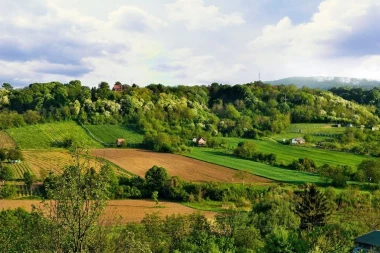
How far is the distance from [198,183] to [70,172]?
41.9m

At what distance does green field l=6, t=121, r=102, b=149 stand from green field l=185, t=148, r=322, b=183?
824 inches

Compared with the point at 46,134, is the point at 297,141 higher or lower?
lower

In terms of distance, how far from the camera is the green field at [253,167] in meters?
56.8

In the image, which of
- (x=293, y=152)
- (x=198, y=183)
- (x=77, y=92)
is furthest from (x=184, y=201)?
(x=77, y=92)

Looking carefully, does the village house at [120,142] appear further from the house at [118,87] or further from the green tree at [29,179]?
the house at [118,87]

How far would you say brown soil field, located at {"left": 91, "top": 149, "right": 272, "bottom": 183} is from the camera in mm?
56844

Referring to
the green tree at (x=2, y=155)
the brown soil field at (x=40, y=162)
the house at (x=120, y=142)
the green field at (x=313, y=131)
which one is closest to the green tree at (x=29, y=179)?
the brown soil field at (x=40, y=162)

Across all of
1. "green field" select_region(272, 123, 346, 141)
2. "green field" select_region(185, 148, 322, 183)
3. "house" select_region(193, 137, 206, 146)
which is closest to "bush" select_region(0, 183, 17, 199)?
"green field" select_region(185, 148, 322, 183)

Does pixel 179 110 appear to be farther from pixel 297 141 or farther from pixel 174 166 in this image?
pixel 174 166

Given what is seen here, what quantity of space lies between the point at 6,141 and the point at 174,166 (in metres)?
32.9

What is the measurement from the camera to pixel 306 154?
74625 millimetres

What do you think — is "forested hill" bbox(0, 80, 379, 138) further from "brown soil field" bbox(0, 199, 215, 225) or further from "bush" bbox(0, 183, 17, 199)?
"bush" bbox(0, 183, 17, 199)

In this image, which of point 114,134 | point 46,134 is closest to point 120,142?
point 114,134

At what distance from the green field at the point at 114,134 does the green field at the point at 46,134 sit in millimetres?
2376
